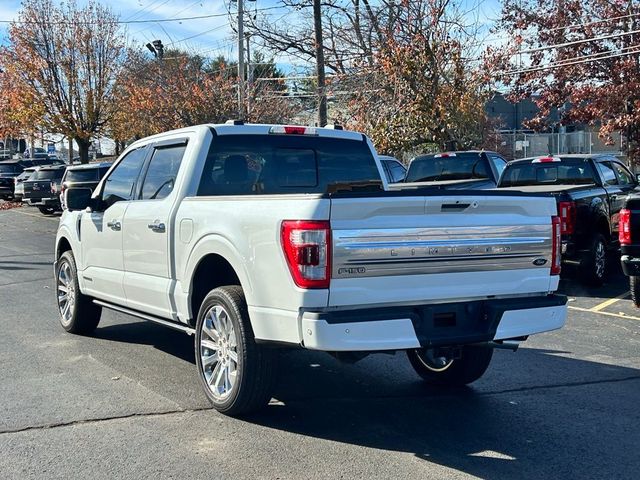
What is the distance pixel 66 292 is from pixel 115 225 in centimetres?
178

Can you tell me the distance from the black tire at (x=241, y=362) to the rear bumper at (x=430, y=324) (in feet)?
2.12

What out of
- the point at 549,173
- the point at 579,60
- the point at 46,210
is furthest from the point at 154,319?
the point at 46,210

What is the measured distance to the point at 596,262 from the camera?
10742mm

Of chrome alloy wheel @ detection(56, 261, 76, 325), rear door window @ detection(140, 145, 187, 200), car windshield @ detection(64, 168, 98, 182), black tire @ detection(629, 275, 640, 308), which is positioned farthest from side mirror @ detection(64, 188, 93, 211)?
car windshield @ detection(64, 168, 98, 182)

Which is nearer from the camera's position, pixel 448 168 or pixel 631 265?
pixel 631 265

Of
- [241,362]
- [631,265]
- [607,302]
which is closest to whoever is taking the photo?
[241,362]

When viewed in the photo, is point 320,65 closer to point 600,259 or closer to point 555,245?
point 600,259

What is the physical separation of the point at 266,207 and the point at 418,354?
2.22 meters

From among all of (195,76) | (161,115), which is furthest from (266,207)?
(195,76)

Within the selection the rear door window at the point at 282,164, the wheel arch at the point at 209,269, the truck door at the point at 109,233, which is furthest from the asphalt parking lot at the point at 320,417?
the rear door window at the point at 282,164

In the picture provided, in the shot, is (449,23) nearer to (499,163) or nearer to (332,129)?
(499,163)

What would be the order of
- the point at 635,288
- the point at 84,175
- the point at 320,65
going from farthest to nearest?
the point at 320,65 → the point at 84,175 → the point at 635,288

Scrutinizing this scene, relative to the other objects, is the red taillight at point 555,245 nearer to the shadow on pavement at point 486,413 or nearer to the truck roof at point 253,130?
the shadow on pavement at point 486,413

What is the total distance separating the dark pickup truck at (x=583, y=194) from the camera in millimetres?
10414
